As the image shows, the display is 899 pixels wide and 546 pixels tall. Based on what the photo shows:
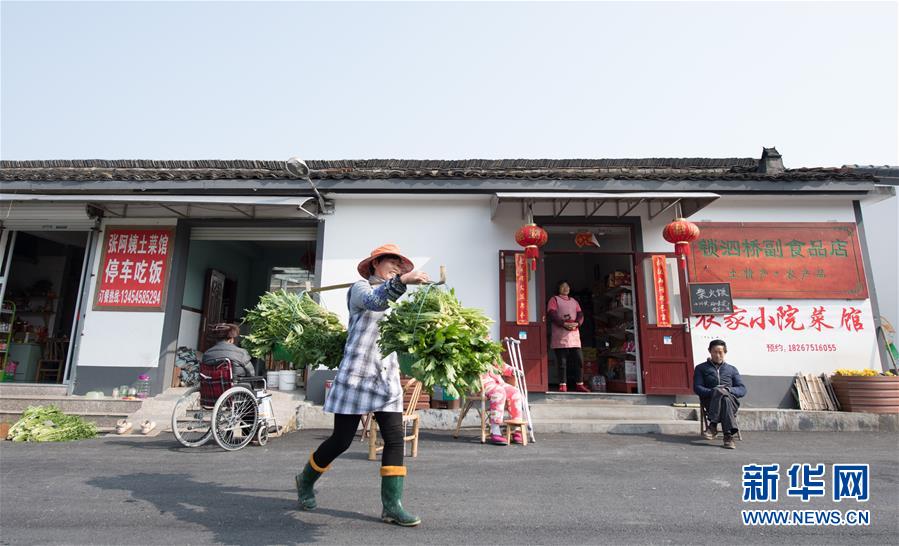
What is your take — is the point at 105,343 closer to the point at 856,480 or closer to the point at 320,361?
the point at 320,361

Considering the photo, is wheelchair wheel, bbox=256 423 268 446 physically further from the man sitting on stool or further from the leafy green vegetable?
the man sitting on stool

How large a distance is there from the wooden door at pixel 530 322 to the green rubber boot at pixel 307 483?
4.43m

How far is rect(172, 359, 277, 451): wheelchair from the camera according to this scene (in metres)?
4.74

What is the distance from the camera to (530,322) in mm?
7039

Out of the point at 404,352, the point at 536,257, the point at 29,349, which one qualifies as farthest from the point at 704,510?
the point at 29,349

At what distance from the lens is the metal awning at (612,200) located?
257 inches

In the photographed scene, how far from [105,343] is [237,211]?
297 cm

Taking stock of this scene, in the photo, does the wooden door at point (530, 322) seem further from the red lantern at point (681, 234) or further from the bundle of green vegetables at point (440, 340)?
the bundle of green vegetables at point (440, 340)

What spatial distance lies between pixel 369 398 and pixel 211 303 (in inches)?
295

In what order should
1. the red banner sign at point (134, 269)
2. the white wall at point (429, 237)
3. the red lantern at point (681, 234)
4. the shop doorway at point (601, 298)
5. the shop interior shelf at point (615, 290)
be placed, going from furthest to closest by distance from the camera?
the shop interior shelf at point (615, 290) → the shop doorway at point (601, 298) → the red banner sign at point (134, 269) → the white wall at point (429, 237) → the red lantern at point (681, 234)

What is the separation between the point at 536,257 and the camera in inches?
273

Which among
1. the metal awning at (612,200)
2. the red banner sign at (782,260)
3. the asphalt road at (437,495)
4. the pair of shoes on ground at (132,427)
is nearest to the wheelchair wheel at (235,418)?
the asphalt road at (437,495)

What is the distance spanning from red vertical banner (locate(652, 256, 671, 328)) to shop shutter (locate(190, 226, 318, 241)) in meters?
5.71

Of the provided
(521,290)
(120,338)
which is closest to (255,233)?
(120,338)
